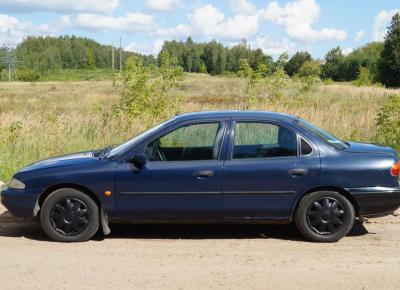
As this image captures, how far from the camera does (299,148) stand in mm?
6094

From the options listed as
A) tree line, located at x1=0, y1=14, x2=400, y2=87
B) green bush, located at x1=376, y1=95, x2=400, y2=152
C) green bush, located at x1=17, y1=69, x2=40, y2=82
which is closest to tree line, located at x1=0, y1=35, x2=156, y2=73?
tree line, located at x1=0, y1=14, x2=400, y2=87

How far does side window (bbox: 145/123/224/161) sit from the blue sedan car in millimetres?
12

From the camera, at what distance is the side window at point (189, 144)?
6133 millimetres

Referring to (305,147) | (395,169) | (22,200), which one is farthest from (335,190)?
(22,200)

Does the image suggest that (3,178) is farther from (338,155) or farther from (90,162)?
(338,155)

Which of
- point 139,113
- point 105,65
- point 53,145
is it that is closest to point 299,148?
point 53,145

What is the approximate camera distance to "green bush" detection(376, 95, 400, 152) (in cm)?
1172

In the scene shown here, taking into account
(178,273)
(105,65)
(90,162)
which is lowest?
(178,273)

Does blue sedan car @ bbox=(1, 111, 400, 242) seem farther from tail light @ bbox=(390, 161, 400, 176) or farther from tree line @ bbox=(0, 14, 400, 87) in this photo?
tree line @ bbox=(0, 14, 400, 87)

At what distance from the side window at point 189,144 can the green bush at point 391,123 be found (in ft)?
22.2

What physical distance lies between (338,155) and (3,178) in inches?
251

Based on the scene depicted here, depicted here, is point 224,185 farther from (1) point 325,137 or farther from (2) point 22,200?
(2) point 22,200

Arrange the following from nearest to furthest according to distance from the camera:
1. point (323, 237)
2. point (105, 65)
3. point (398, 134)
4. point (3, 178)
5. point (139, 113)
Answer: point (323, 237) → point (3, 178) → point (398, 134) → point (139, 113) → point (105, 65)

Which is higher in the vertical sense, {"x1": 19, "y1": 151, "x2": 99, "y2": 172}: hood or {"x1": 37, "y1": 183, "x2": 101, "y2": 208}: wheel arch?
{"x1": 19, "y1": 151, "x2": 99, "y2": 172}: hood
